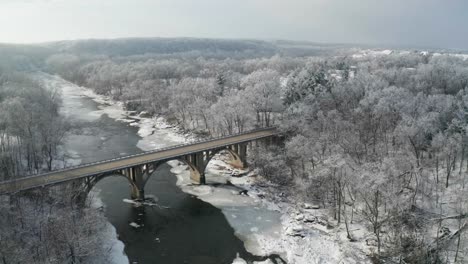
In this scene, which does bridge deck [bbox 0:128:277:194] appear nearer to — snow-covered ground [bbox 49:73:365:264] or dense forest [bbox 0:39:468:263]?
snow-covered ground [bbox 49:73:365:264]

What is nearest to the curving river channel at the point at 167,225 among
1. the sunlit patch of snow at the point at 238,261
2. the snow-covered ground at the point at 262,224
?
the sunlit patch of snow at the point at 238,261

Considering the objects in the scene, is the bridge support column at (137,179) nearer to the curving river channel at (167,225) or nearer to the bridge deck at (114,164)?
the bridge deck at (114,164)

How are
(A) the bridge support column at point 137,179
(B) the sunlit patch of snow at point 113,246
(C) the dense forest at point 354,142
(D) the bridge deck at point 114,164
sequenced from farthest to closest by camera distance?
(A) the bridge support column at point 137,179 < (D) the bridge deck at point 114,164 < (C) the dense forest at point 354,142 < (B) the sunlit patch of snow at point 113,246

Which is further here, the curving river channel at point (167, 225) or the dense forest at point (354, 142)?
the dense forest at point (354, 142)

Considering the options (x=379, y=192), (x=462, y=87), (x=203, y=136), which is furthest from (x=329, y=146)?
(x=462, y=87)

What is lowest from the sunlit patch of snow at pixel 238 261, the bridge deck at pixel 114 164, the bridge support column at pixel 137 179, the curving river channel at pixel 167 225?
the sunlit patch of snow at pixel 238 261

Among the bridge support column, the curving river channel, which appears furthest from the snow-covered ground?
the bridge support column

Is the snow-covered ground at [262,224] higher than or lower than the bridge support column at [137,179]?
lower
